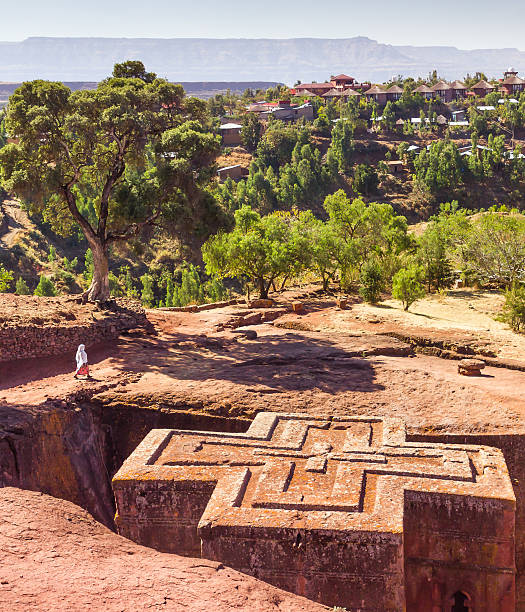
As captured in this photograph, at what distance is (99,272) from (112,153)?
3964mm

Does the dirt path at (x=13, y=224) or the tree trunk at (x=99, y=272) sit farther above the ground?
the tree trunk at (x=99, y=272)

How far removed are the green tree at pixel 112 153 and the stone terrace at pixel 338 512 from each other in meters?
11.0

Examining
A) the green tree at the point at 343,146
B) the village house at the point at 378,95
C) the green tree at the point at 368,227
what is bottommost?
the green tree at the point at 368,227

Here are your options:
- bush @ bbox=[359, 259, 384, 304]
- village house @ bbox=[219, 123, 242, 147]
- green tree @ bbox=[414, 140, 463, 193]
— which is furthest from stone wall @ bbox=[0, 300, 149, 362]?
village house @ bbox=[219, 123, 242, 147]

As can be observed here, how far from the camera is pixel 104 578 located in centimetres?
693

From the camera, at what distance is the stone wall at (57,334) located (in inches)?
666

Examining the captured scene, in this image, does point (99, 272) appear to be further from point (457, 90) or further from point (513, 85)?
point (513, 85)

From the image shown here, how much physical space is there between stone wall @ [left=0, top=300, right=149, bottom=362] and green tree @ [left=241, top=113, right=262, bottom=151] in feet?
228

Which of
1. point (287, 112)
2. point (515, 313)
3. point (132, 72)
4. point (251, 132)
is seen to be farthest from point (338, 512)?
point (287, 112)

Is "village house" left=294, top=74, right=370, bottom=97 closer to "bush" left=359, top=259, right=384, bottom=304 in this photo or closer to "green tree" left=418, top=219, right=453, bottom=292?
"green tree" left=418, top=219, right=453, bottom=292

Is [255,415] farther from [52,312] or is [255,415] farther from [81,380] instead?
[52,312]

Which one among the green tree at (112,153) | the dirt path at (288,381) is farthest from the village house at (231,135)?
the dirt path at (288,381)

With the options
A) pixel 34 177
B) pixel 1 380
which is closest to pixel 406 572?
pixel 1 380

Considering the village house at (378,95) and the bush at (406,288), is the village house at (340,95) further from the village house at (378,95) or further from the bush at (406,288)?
the bush at (406,288)
